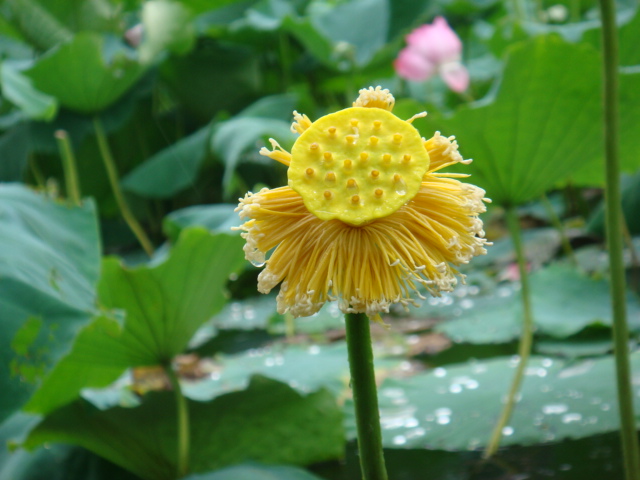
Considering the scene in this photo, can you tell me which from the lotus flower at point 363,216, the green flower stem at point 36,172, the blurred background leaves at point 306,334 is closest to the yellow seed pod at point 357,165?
the lotus flower at point 363,216

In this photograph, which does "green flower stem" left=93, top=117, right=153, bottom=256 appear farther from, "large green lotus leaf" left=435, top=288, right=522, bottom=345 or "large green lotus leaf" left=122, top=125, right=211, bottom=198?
"large green lotus leaf" left=435, top=288, right=522, bottom=345

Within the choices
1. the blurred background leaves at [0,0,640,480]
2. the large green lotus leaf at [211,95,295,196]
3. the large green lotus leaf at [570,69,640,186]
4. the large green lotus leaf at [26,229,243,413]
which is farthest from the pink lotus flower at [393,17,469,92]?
the large green lotus leaf at [26,229,243,413]

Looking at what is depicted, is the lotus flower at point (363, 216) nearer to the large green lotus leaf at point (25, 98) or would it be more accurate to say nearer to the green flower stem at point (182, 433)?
the green flower stem at point (182, 433)

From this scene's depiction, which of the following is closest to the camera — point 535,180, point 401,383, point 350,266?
point 350,266

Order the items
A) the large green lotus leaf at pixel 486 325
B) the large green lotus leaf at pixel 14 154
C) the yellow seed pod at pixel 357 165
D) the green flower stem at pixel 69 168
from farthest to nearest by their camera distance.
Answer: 1. the large green lotus leaf at pixel 14 154
2. the large green lotus leaf at pixel 486 325
3. the green flower stem at pixel 69 168
4. the yellow seed pod at pixel 357 165

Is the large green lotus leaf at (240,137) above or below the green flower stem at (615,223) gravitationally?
above

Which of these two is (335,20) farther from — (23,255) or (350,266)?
(350,266)

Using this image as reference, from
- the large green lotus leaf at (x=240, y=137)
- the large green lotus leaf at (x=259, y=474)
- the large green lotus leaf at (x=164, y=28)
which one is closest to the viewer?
the large green lotus leaf at (x=259, y=474)

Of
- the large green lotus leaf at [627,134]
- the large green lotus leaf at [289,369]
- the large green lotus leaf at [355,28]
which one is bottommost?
the large green lotus leaf at [289,369]

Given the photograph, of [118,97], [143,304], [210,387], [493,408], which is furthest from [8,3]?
[493,408]
